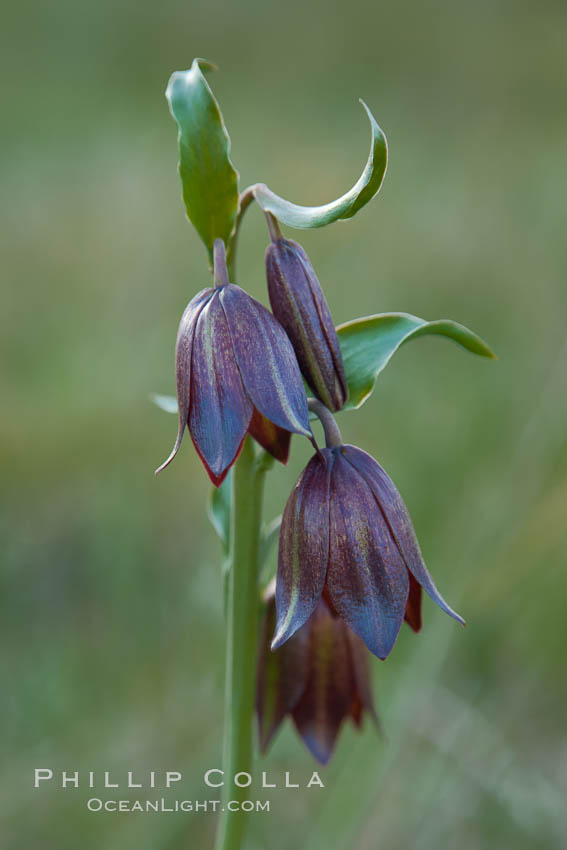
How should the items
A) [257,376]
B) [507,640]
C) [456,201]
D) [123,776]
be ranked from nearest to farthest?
[257,376] → [123,776] → [507,640] → [456,201]

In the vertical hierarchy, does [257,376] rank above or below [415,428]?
above

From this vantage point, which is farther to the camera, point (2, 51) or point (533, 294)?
point (2, 51)

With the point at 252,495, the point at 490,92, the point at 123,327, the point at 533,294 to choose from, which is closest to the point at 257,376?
the point at 252,495

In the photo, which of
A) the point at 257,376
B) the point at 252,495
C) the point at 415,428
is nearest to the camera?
the point at 257,376

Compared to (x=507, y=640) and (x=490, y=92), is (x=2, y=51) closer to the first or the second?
(x=490, y=92)

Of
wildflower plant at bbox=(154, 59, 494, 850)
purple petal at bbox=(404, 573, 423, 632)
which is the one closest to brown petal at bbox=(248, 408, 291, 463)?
wildflower plant at bbox=(154, 59, 494, 850)

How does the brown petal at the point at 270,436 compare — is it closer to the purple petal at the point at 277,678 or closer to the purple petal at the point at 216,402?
the purple petal at the point at 216,402

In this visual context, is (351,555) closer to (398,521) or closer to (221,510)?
(398,521)

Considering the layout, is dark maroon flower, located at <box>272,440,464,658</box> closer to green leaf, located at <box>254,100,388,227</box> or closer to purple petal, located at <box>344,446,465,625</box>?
purple petal, located at <box>344,446,465,625</box>
